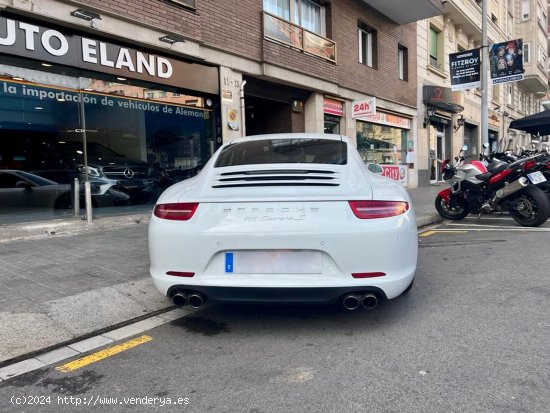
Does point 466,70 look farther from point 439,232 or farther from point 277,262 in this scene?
point 277,262

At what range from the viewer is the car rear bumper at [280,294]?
2994mm

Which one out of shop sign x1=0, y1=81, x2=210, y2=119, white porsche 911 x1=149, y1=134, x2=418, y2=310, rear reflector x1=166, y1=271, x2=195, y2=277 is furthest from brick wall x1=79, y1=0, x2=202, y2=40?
rear reflector x1=166, y1=271, x2=195, y2=277

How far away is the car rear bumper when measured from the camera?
9.82 feet

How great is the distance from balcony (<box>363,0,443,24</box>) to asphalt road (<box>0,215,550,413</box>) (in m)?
12.9

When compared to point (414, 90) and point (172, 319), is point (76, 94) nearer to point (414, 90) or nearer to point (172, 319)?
point (172, 319)

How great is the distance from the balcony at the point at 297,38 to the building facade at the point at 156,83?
3 cm

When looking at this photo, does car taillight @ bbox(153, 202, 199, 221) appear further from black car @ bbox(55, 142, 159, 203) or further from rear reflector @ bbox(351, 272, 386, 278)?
black car @ bbox(55, 142, 159, 203)

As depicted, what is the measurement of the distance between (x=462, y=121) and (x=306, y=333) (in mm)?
21101

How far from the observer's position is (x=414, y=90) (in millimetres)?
18000

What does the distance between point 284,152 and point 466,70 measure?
13.0 metres

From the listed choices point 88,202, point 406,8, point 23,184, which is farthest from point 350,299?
point 406,8

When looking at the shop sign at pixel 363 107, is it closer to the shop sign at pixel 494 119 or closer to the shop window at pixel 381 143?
the shop window at pixel 381 143

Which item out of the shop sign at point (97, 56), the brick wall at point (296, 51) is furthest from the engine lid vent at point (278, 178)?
the brick wall at point (296, 51)

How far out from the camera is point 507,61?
49.7 feet
